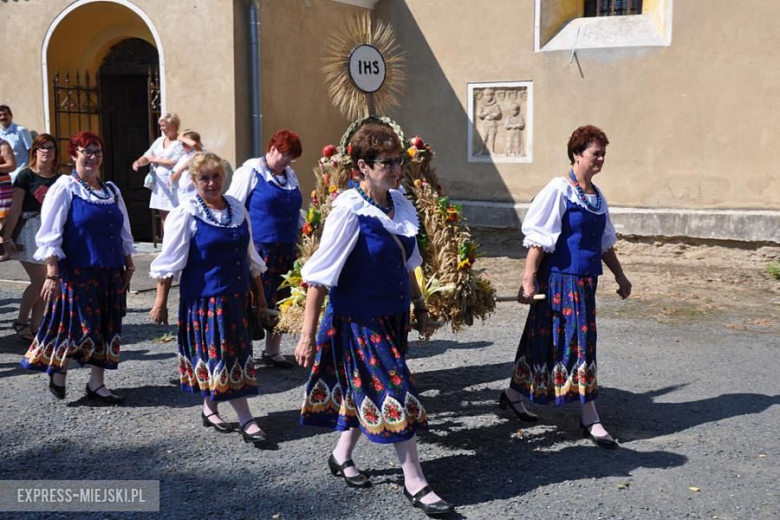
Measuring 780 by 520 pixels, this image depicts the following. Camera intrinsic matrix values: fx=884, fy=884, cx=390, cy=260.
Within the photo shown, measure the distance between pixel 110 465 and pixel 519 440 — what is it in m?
2.27

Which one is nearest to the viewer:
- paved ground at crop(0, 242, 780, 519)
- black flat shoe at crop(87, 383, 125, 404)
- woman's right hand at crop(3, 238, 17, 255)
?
paved ground at crop(0, 242, 780, 519)

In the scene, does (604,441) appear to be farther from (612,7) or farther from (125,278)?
(612,7)

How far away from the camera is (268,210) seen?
6.34 metres

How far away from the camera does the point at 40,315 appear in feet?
23.9

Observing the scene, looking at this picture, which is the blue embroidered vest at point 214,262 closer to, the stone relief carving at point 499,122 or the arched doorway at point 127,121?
the stone relief carving at point 499,122

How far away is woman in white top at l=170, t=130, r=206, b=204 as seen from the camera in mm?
9875

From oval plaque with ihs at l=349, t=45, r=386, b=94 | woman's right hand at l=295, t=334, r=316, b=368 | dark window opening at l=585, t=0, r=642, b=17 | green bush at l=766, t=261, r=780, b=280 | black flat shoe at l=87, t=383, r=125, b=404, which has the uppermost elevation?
dark window opening at l=585, t=0, r=642, b=17

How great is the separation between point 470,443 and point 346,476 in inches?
37.0

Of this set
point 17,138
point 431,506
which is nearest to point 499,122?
point 17,138

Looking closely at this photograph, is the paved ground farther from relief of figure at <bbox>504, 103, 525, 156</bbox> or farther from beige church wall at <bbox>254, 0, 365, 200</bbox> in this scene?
relief of figure at <bbox>504, 103, 525, 156</bbox>

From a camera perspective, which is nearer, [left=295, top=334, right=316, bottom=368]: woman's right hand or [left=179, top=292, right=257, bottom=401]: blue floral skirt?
[left=295, top=334, right=316, bottom=368]: woman's right hand

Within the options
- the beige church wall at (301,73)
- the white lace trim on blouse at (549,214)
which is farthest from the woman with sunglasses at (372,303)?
the beige church wall at (301,73)

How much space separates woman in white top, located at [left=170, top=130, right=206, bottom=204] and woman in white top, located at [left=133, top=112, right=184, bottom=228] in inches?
5.2

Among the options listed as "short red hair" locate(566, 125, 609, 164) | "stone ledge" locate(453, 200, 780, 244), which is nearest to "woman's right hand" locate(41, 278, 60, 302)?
"short red hair" locate(566, 125, 609, 164)
